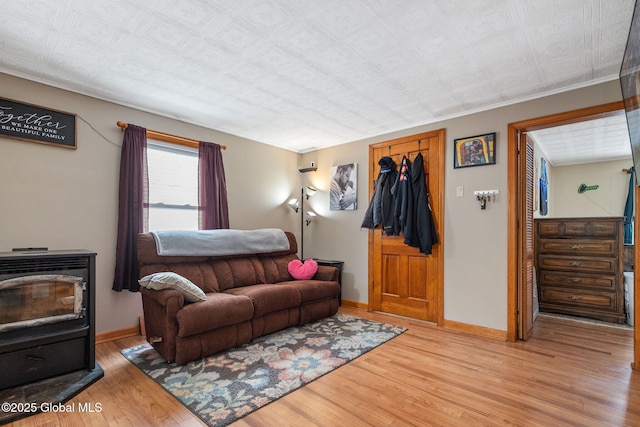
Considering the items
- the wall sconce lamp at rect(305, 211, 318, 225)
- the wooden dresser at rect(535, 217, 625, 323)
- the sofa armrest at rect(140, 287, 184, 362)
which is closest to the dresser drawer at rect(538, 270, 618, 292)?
the wooden dresser at rect(535, 217, 625, 323)

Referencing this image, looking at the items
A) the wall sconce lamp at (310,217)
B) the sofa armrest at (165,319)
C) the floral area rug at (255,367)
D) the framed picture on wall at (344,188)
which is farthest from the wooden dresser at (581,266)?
the sofa armrest at (165,319)

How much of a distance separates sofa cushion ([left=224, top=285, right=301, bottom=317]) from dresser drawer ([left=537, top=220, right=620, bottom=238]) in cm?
354

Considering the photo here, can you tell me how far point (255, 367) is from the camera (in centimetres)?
243

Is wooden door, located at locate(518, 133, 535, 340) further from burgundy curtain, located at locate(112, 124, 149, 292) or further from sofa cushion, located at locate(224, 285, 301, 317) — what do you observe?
burgundy curtain, located at locate(112, 124, 149, 292)

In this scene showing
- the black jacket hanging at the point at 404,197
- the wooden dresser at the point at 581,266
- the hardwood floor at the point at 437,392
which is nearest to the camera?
the hardwood floor at the point at 437,392

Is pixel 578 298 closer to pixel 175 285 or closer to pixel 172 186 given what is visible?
pixel 175 285

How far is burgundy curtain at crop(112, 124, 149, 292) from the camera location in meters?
3.06

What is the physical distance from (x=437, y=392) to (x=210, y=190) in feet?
10.2

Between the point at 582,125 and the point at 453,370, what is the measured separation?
10.7 feet

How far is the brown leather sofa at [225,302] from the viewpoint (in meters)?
2.47

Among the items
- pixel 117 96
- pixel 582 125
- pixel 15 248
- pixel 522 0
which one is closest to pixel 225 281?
pixel 15 248

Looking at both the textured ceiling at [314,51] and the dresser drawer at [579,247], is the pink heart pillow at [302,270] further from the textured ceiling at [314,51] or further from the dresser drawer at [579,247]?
the dresser drawer at [579,247]

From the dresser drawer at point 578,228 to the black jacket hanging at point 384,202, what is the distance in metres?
2.19

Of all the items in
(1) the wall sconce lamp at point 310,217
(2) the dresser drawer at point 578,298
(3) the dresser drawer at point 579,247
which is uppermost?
(1) the wall sconce lamp at point 310,217
